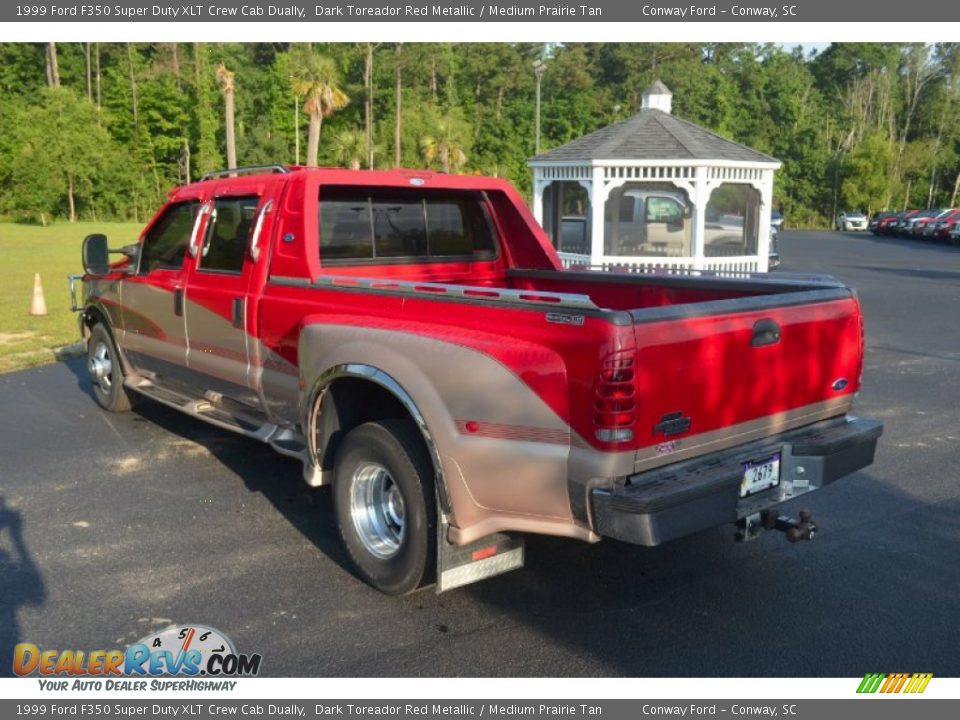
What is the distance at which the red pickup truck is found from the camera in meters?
3.51

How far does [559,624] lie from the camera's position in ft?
13.3

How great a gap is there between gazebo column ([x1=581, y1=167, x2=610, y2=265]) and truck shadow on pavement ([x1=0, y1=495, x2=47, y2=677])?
12.3m

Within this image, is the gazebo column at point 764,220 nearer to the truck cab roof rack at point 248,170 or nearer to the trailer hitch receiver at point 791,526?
the truck cab roof rack at point 248,170

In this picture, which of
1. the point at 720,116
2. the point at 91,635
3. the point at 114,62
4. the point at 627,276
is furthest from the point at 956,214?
the point at 114,62

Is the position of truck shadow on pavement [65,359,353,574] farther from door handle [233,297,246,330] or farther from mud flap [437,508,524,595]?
door handle [233,297,246,330]

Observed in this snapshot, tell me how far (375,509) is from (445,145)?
5459 cm

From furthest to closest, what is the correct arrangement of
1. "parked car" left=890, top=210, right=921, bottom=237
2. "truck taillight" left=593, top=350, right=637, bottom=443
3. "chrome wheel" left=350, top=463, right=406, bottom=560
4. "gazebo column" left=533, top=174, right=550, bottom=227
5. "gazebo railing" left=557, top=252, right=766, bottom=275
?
"parked car" left=890, top=210, right=921, bottom=237, "gazebo column" left=533, top=174, right=550, bottom=227, "gazebo railing" left=557, top=252, right=766, bottom=275, "chrome wheel" left=350, top=463, right=406, bottom=560, "truck taillight" left=593, top=350, right=637, bottom=443

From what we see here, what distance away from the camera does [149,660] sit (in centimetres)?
381

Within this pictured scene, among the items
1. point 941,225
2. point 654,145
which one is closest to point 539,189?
point 654,145

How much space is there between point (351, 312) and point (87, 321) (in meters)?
4.82

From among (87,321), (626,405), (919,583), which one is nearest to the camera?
(626,405)

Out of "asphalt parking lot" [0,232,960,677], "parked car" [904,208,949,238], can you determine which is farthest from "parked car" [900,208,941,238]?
"asphalt parking lot" [0,232,960,677]

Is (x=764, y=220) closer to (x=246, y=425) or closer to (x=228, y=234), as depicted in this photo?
(x=228, y=234)
